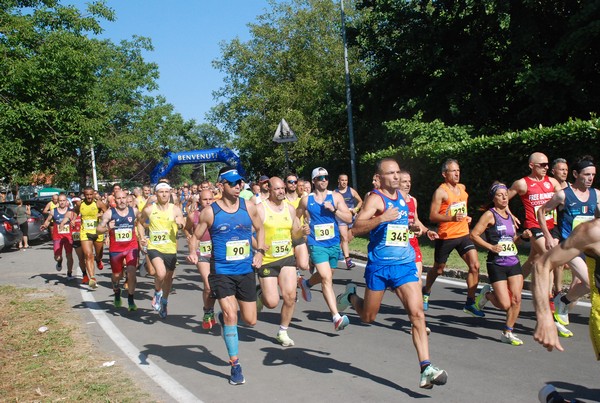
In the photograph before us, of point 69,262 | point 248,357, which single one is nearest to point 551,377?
point 248,357

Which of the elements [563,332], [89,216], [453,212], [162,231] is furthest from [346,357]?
[89,216]

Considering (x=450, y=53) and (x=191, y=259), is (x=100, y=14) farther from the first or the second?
(x=191, y=259)

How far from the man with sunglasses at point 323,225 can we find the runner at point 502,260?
1750 mm

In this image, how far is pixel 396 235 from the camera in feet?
19.5

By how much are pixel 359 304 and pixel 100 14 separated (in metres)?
25.6

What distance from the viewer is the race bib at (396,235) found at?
591 cm

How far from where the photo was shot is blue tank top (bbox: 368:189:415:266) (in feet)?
19.2

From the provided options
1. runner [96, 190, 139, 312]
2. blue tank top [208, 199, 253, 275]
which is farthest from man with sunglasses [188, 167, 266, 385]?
runner [96, 190, 139, 312]

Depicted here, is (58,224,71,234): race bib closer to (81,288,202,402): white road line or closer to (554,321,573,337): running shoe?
(81,288,202,402): white road line

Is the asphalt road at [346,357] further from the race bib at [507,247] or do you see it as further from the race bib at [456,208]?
the race bib at [456,208]

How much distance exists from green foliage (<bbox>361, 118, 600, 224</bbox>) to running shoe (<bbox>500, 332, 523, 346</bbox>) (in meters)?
6.93

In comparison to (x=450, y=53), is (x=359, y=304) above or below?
below

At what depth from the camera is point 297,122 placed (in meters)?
40.2

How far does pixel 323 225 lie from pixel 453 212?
1.70 m
